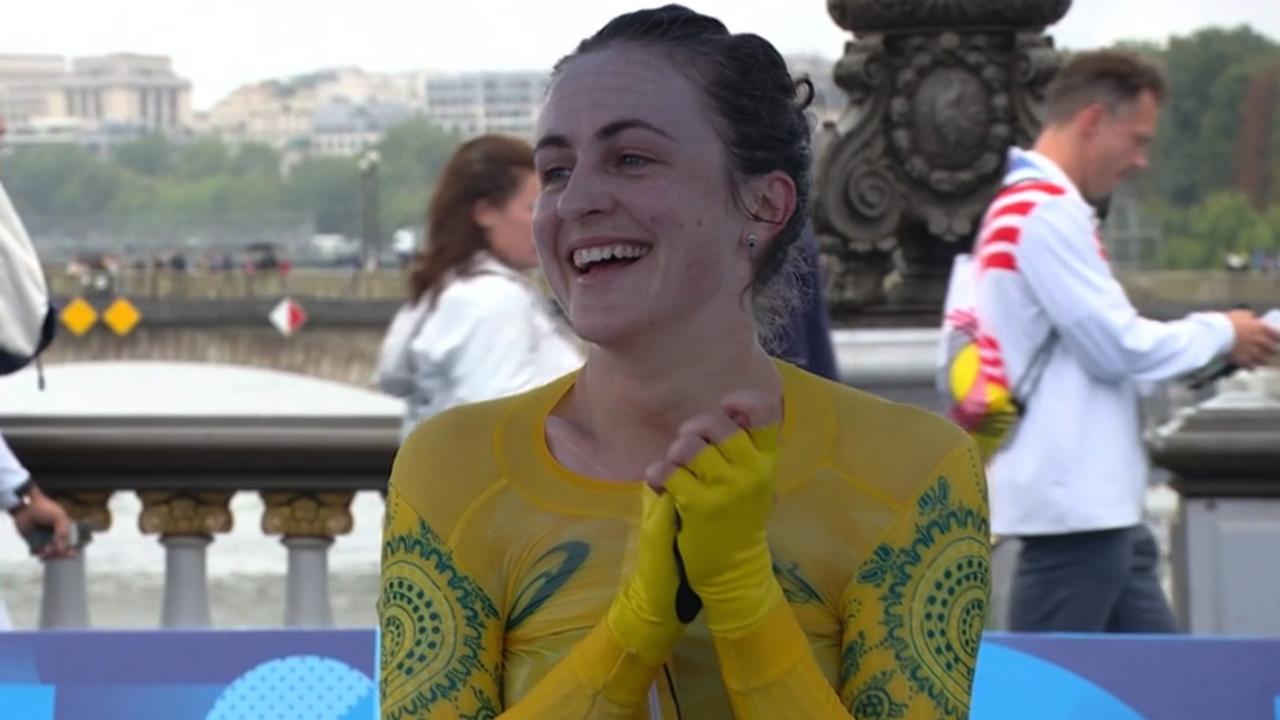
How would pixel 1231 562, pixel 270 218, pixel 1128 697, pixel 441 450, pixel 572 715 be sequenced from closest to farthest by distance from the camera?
pixel 572 715, pixel 441 450, pixel 1128 697, pixel 1231 562, pixel 270 218

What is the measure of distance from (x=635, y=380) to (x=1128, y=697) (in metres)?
1.81

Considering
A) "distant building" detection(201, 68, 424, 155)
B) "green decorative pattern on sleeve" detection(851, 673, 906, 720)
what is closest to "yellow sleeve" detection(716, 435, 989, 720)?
"green decorative pattern on sleeve" detection(851, 673, 906, 720)

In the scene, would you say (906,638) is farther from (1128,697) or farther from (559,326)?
(559,326)

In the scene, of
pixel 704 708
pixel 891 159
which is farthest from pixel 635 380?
pixel 891 159

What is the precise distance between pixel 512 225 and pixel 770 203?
291 centimetres

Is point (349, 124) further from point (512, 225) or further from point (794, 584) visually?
point (794, 584)

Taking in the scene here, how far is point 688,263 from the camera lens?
7.11ft

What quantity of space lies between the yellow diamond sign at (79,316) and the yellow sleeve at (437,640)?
220ft

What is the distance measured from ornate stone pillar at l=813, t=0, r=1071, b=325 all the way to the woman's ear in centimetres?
523

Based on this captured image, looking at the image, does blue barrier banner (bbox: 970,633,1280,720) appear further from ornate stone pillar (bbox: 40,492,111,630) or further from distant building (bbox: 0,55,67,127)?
distant building (bbox: 0,55,67,127)

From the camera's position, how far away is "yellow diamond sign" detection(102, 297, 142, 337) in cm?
6944

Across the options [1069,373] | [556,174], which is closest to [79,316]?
[1069,373]

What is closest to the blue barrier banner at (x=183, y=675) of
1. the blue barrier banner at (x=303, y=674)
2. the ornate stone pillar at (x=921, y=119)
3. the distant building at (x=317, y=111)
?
the blue barrier banner at (x=303, y=674)

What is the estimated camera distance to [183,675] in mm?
3896
